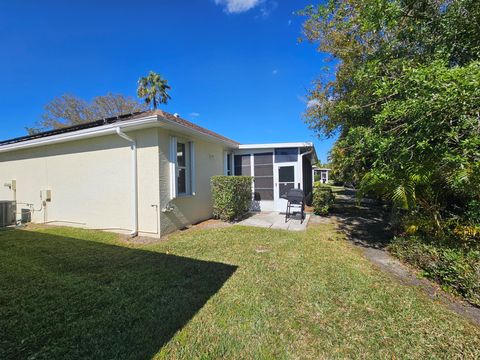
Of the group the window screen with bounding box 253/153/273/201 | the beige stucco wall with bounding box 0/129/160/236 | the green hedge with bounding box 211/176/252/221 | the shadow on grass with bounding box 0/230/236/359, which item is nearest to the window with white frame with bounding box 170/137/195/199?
the green hedge with bounding box 211/176/252/221

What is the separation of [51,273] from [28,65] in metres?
14.8

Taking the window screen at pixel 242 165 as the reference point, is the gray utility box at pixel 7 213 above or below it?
below

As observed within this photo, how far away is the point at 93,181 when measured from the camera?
7418mm

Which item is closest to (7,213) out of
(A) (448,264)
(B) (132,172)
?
(B) (132,172)

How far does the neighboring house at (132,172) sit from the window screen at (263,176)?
0.05 meters

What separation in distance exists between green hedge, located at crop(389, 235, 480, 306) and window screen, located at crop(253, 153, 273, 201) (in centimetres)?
662

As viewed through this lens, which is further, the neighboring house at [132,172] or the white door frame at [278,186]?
the white door frame at [278,186]

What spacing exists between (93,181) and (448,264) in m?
9.58

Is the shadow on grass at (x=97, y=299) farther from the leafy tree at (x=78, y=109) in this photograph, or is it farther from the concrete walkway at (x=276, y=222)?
the leafy tree at (x=78, y=109)

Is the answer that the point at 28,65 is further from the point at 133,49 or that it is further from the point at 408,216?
the point at 408,216

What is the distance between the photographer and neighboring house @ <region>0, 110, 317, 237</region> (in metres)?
6.39

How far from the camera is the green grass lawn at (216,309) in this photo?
214 centimetres

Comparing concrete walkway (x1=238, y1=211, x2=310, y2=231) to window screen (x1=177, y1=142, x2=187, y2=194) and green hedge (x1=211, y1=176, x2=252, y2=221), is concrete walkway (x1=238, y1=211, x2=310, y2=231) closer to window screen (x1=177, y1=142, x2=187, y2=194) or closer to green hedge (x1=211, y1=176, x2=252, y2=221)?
green hedge (x1=211, y1=176, x2=252, y2=221)

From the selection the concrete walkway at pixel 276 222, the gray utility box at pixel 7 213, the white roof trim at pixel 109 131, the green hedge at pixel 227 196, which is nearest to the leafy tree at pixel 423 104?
the concrete walkway at pixel 276 222
